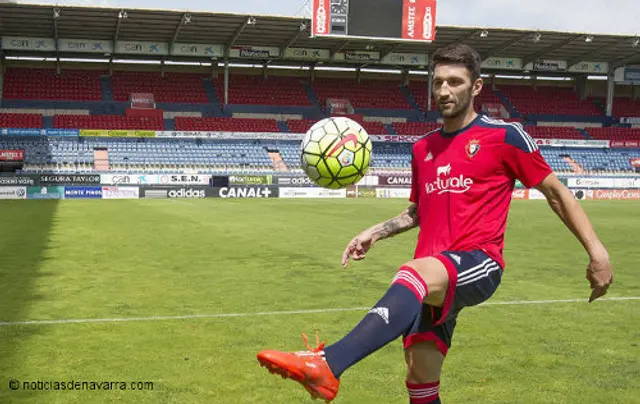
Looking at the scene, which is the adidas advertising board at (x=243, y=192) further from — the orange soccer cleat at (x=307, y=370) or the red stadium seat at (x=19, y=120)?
the orange soccer cleat at (x=307, y=370)

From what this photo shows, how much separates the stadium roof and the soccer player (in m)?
33.8

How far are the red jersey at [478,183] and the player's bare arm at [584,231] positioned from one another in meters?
0.09

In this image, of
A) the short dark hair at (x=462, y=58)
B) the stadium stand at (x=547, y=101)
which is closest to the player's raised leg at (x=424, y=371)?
the short dark hair at (x=462, y=58)

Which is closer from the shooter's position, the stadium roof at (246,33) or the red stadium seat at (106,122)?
the stadium roof at (246,33)

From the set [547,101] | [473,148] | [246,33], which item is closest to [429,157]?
[473,148]

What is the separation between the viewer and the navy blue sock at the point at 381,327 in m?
2.60

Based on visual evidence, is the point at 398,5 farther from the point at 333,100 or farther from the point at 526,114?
the point at 526,114

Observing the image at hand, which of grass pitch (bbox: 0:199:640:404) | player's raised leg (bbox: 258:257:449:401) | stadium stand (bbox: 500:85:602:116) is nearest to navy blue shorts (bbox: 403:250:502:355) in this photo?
player's raised leg (bbox: 258:257:449:401)

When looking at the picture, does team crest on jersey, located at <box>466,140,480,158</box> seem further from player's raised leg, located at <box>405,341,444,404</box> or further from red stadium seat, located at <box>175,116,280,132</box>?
red stadium seat, located at <box>175,116,280,132</box>

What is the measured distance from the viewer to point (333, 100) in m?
45.6

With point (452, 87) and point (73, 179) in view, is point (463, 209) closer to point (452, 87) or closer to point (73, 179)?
point (452, 87)

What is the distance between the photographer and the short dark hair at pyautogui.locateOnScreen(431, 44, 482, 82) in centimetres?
322

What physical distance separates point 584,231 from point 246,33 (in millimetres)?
37740

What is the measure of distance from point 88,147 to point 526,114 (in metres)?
29.8
